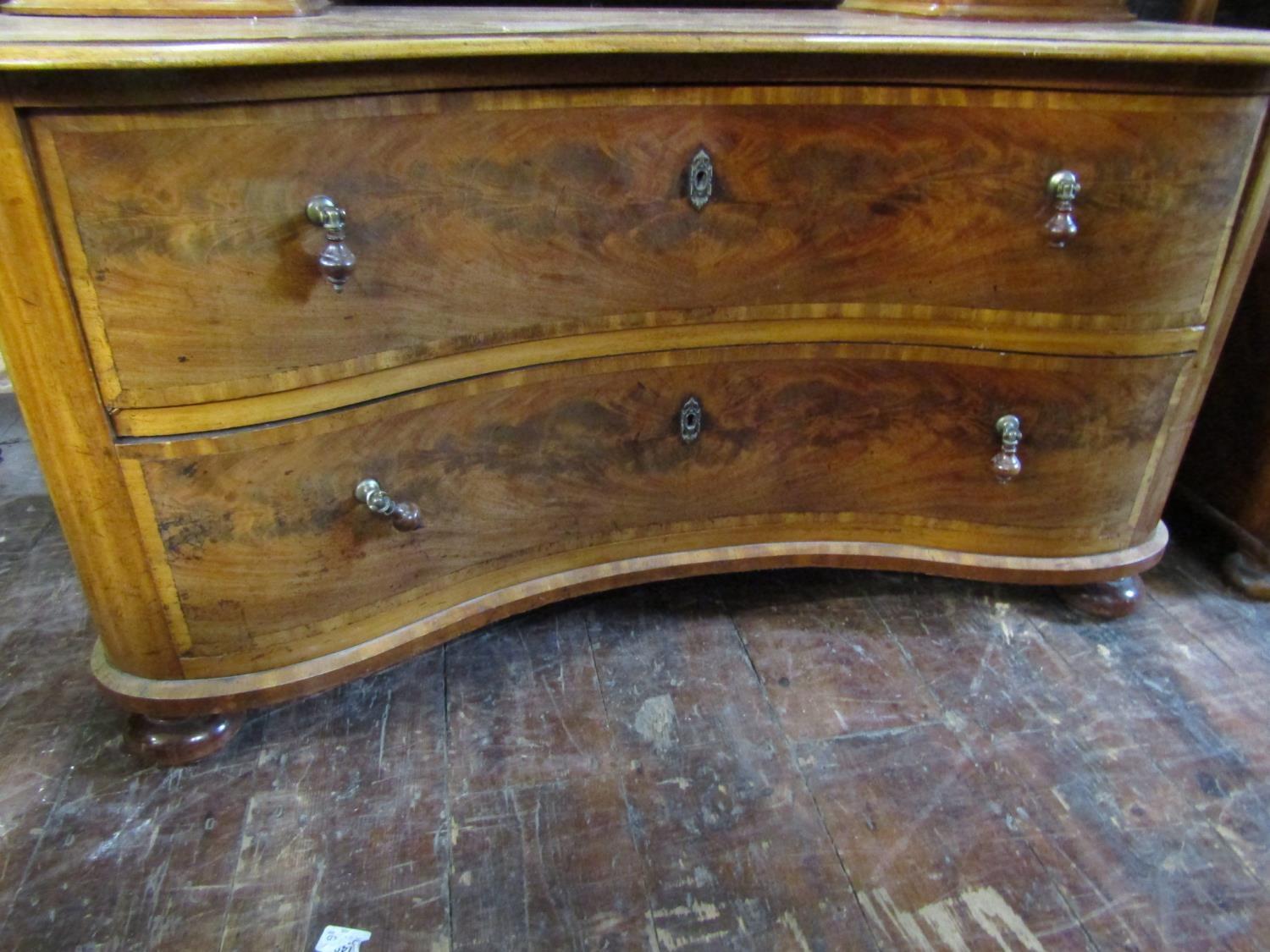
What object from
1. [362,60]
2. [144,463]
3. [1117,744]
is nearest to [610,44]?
[362,60]

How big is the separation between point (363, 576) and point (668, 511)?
35 centimetres

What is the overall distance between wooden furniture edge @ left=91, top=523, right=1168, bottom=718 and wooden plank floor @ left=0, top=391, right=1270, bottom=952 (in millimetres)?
98

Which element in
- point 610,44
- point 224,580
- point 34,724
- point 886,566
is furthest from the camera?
point 886,566

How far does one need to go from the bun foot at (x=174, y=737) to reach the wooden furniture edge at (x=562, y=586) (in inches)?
2.2

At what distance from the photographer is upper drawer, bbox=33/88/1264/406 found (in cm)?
68

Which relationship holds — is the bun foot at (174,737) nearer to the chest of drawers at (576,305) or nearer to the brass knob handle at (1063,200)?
the chest of drawers at (576,305)

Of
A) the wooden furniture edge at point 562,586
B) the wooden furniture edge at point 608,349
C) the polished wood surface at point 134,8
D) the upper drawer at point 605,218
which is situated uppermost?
the polished wood surface at point 134,8

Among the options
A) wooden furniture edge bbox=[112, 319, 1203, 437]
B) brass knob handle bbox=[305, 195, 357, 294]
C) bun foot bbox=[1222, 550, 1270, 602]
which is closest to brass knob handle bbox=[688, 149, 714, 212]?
wooden furniture edge bbox=[112, 319, 1203, 437]

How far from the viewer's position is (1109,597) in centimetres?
113

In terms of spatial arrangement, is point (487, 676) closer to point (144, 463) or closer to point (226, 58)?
point (144, 463)

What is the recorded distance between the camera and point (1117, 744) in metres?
0.97

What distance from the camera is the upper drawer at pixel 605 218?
68 centimetres

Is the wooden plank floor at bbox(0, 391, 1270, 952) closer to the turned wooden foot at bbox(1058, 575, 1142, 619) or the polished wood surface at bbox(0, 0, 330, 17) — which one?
the turned wooden foot at bbox(1058, 575, 1142, 619)

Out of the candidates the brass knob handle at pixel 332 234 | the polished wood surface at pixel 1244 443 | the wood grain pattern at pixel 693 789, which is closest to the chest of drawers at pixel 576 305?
the brass knob handle at pixel 332 234
